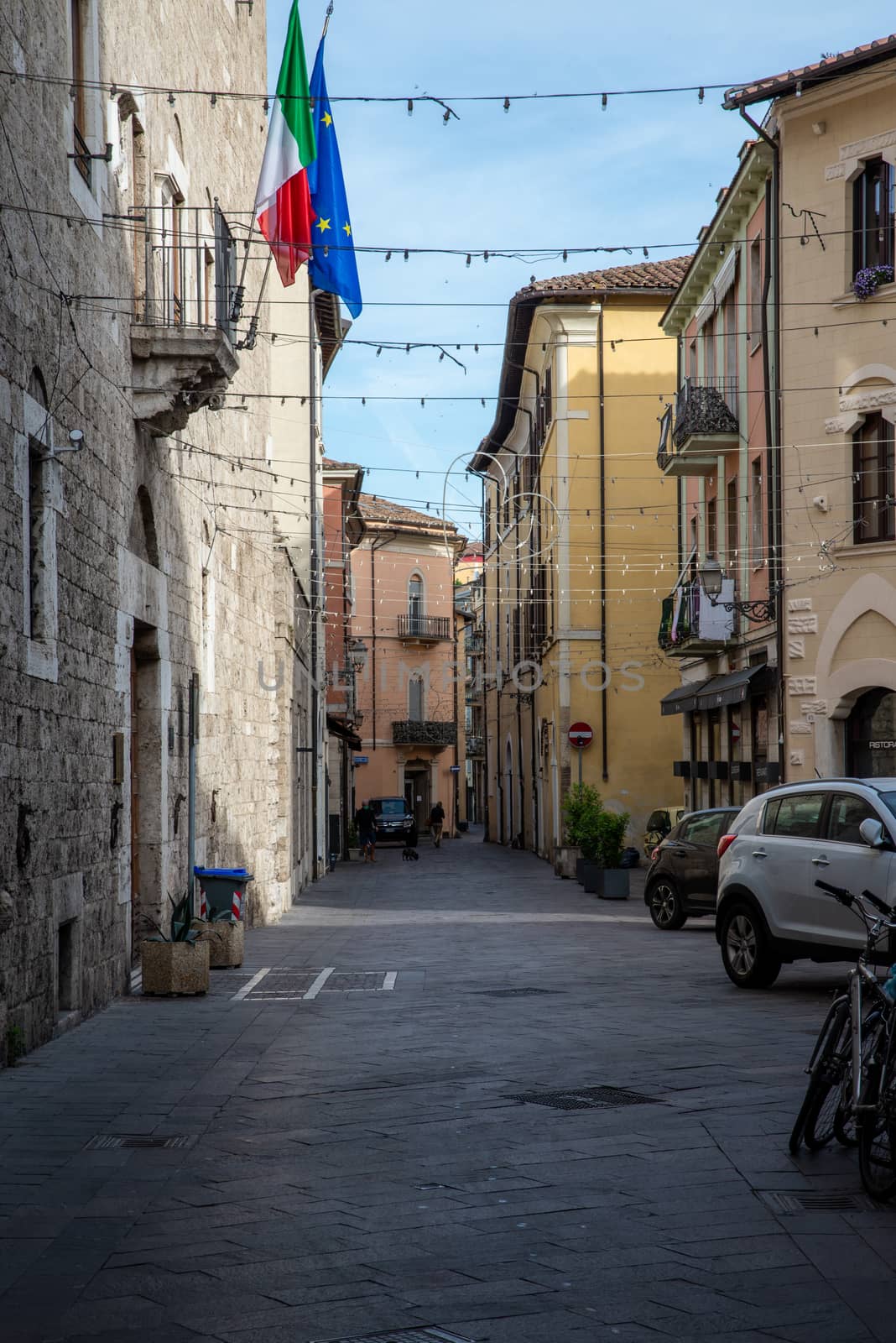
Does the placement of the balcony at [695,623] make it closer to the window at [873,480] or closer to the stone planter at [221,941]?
the window at [873,480]

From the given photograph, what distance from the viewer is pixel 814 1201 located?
20.4 ft

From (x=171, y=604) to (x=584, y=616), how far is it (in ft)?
80.3

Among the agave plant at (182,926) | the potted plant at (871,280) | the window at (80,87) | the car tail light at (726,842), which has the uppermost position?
the potted plant at (871,280)

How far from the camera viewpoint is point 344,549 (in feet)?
172

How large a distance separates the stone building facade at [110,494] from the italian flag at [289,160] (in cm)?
94

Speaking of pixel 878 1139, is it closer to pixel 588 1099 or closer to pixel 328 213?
pixel 588 1099

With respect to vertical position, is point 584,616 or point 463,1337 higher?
point 584,616

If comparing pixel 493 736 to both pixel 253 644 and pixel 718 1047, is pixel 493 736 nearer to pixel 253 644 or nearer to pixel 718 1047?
pixel 253 644

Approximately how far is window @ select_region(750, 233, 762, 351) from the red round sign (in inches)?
518

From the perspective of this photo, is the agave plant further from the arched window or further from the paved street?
the arched window

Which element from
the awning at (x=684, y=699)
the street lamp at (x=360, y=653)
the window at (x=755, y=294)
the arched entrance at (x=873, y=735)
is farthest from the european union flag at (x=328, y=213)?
the street lamp at (x=360, y=653)

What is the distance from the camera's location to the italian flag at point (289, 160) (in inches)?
650

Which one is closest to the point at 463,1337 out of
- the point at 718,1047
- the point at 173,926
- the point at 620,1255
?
the point at 620,1255

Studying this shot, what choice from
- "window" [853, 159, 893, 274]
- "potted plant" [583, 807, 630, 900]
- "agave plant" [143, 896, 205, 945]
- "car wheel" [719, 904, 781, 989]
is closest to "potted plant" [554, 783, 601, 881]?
"potted plant" [583, 807, 630, 900]
